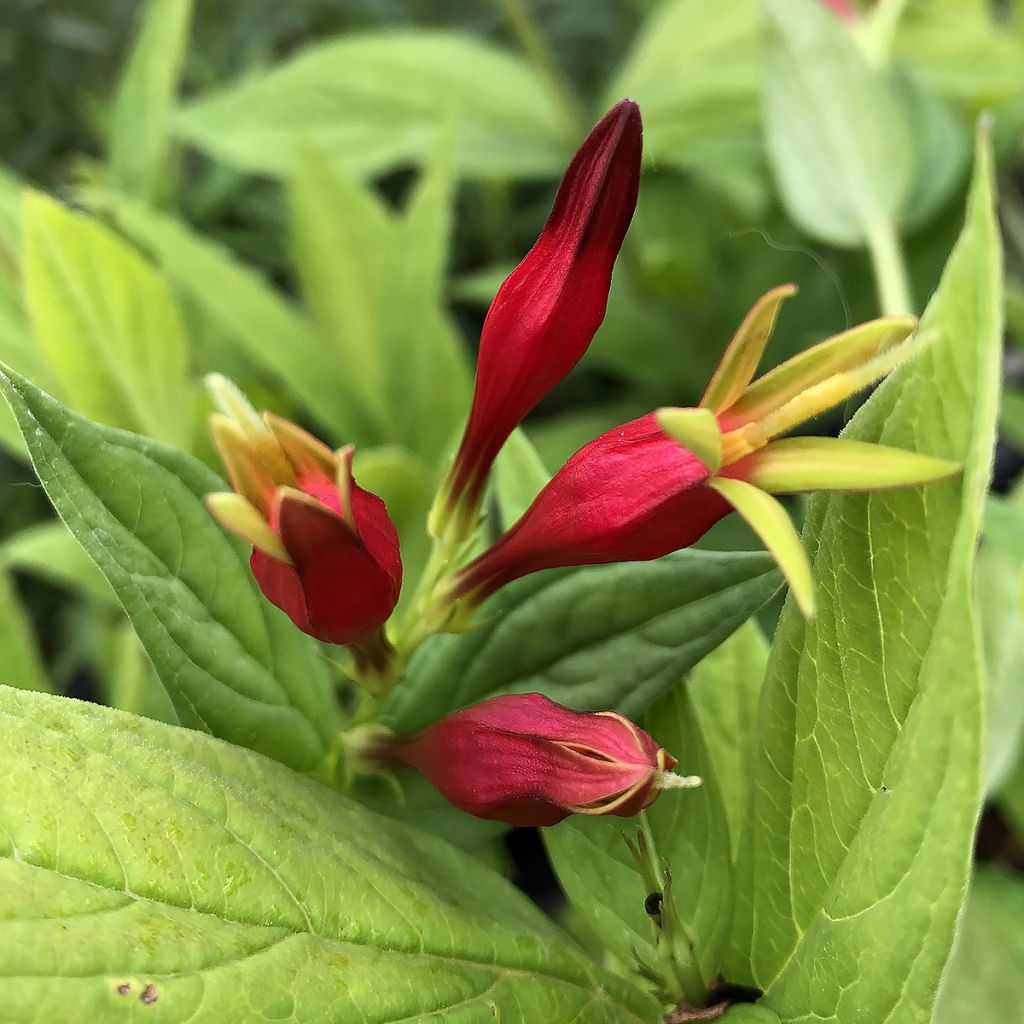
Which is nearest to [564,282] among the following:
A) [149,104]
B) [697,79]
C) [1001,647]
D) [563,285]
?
[563,285]

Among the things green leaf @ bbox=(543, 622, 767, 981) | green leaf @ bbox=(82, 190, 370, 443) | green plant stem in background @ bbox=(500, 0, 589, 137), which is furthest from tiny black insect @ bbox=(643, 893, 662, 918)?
green plant stem in background @ bbox=(500, 0, 589, 137)

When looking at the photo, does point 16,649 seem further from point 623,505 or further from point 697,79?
point 697,79

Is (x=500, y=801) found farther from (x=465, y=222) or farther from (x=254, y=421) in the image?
(x=465, y=222)

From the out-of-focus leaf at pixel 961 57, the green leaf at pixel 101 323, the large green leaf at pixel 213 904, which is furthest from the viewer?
the out-of-focus leaf at pixel 961 57

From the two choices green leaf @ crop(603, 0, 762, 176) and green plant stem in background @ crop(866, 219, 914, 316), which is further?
green leaf @ crop(603, 0, 762, 176)

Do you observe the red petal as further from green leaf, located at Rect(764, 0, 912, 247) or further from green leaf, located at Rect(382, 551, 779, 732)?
green leaf, located at Rect(764, 0, 912, 247)

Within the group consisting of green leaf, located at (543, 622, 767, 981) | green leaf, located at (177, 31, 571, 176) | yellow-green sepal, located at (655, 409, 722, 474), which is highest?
green leaf, located at (177, 31, 571, 176)

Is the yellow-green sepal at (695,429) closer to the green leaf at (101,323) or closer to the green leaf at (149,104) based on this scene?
the green leaf at (101,323)

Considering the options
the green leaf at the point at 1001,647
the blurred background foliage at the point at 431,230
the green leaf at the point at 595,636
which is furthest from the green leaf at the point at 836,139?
the green leaf at the point at 595,636
